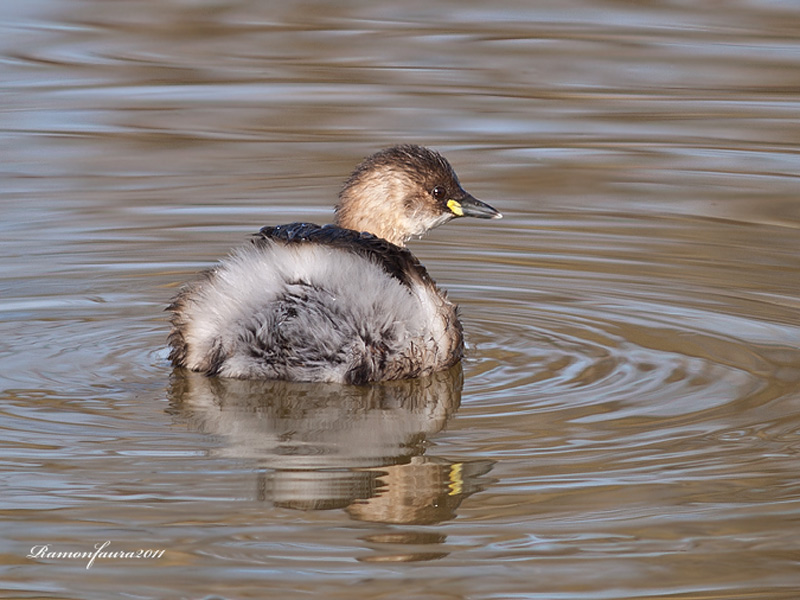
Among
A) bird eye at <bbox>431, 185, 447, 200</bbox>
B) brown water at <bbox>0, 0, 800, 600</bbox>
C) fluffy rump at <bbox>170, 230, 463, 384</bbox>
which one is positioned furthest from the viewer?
bird eye at <bbox>431, 185, 447, 200</bbox>

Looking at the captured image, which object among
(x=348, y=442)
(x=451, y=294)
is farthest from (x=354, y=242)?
(x=451, y=294)

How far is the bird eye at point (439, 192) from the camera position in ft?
22.7

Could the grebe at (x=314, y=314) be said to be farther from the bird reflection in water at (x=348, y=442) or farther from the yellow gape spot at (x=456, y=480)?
the yellow gape spot at (x=456, y=480)

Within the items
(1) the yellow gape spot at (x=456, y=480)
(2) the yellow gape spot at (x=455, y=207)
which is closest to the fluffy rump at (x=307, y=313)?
(1) the yellow gape spot at (x=456, y=480)

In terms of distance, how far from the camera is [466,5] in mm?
14055

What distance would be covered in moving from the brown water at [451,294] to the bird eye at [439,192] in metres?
0.58

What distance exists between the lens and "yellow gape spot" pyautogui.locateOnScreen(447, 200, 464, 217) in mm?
6996

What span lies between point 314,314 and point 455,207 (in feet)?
4.85

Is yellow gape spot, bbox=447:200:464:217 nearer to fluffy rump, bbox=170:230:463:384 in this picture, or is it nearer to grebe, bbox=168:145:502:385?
grebe, bbox=168:145:502:385

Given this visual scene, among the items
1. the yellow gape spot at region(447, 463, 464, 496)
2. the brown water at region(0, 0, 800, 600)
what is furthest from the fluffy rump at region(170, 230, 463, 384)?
the yellow gape spot at region(447, 463, 464, 496)

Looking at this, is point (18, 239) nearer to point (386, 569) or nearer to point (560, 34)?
point (386, 569)

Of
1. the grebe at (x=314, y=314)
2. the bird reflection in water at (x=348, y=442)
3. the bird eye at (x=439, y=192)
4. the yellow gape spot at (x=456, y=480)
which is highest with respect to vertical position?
the bird eye at (x=439, y=192)

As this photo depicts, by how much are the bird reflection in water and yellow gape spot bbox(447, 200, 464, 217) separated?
0.93m

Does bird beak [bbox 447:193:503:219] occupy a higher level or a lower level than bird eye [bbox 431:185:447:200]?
lower
